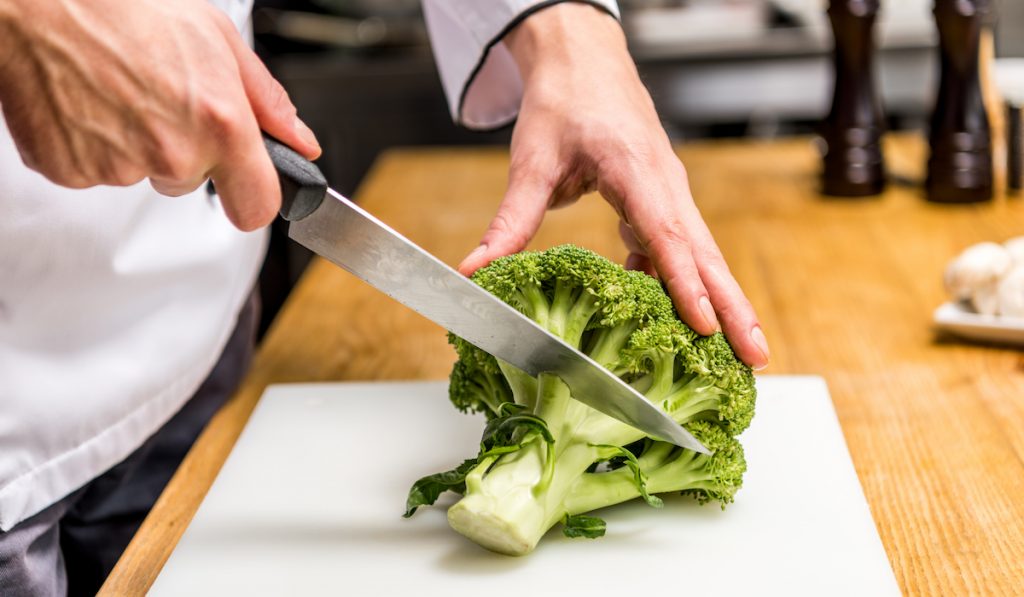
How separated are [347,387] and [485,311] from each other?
350 mm

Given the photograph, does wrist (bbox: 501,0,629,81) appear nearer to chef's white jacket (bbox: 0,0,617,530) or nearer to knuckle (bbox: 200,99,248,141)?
chef's white jacket (bbox: 0,0,617,530)

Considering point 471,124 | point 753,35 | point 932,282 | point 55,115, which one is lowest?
point 753,35

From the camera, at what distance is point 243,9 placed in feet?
3.99

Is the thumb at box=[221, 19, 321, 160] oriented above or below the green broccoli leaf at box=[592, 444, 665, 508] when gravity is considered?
above

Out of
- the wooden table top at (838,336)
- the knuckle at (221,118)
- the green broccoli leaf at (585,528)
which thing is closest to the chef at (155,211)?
the knuckle at (221,118)

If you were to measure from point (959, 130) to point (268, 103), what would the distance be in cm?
143

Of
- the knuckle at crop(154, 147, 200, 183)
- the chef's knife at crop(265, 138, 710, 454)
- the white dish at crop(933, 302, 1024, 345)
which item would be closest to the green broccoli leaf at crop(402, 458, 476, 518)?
the chef's knife at crop(265, 138, 710, 454)

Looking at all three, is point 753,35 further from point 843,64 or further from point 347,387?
point 347,387

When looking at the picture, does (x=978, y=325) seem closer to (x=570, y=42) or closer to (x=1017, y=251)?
(x=1017, y=251)

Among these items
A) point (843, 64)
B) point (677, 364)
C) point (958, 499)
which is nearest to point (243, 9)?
point (677, 364)

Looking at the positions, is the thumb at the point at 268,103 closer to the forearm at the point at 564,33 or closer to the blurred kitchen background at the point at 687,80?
the forearm at the point at 564,33

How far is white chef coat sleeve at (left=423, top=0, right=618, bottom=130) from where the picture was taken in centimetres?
126

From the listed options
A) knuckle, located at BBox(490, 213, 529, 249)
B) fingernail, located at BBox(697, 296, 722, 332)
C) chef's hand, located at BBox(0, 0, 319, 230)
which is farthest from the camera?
knuckle, located at BBox(490, 213, 529, 249)

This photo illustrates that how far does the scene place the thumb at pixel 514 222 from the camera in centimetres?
102
